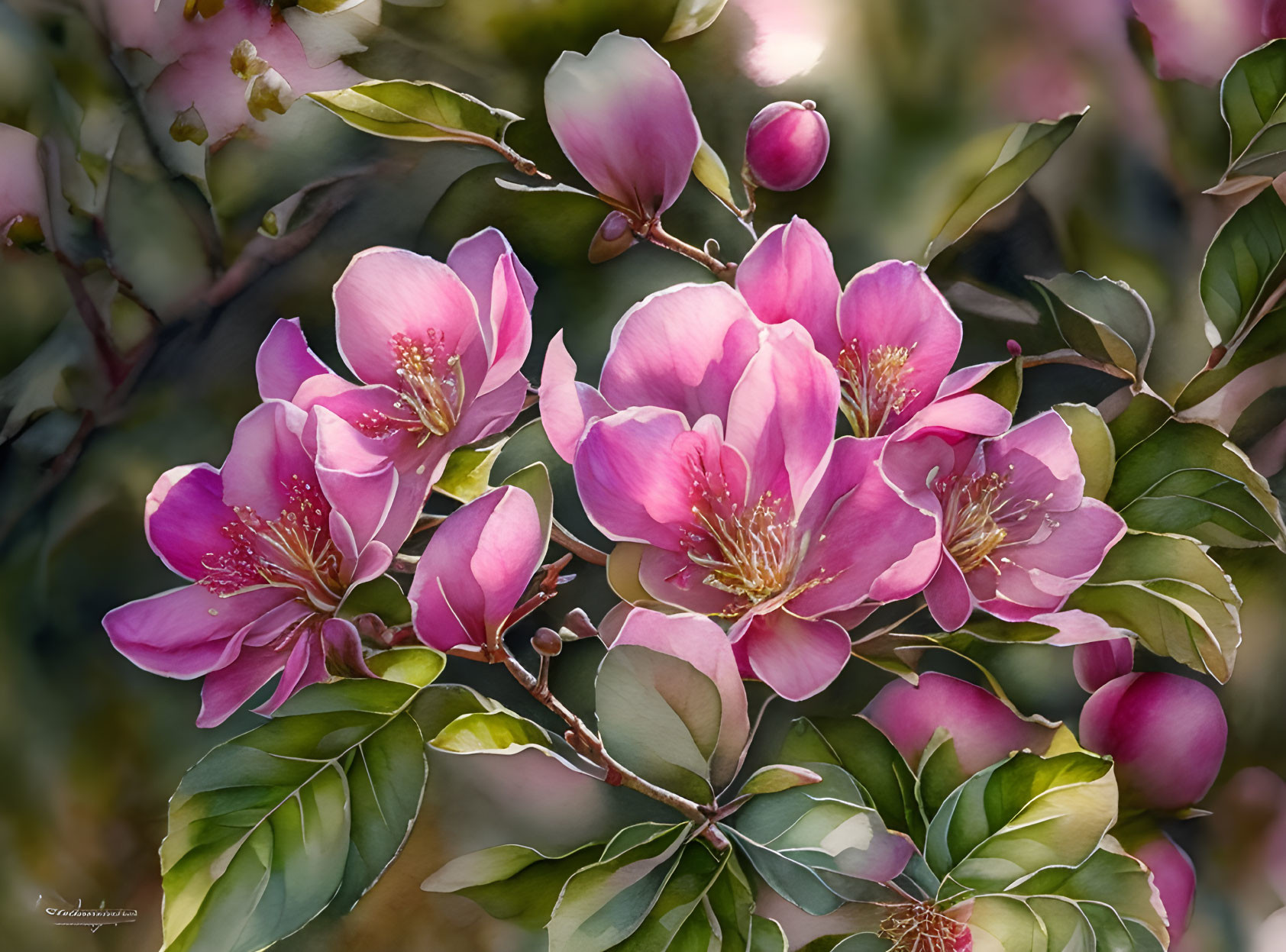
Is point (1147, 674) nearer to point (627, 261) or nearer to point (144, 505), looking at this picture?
point (627, 261)

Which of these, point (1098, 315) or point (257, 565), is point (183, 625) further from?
point (1098, 315)

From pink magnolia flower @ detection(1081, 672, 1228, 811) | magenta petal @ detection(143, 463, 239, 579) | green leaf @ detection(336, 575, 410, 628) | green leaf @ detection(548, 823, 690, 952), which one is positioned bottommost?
green leaf @ detection(548, 823, 690, 952)

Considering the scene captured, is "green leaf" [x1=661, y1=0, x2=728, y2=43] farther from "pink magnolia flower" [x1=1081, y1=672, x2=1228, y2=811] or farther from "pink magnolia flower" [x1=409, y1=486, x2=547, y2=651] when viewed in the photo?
"pink magnolia flower" [x1=1081, y1=672, x2=1228, y2=811]

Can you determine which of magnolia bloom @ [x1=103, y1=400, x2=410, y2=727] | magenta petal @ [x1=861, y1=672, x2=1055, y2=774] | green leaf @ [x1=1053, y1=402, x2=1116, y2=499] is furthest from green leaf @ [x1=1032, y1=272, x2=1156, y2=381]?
magnolia bloom @ [x1=103, y1=400, x2=410, y2=727]

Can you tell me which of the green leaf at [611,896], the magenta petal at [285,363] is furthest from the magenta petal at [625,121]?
the green leaf at [611,896]

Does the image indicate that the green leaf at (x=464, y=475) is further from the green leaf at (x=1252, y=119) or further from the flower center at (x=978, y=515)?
the green leaf at (x=1252, y=119)
